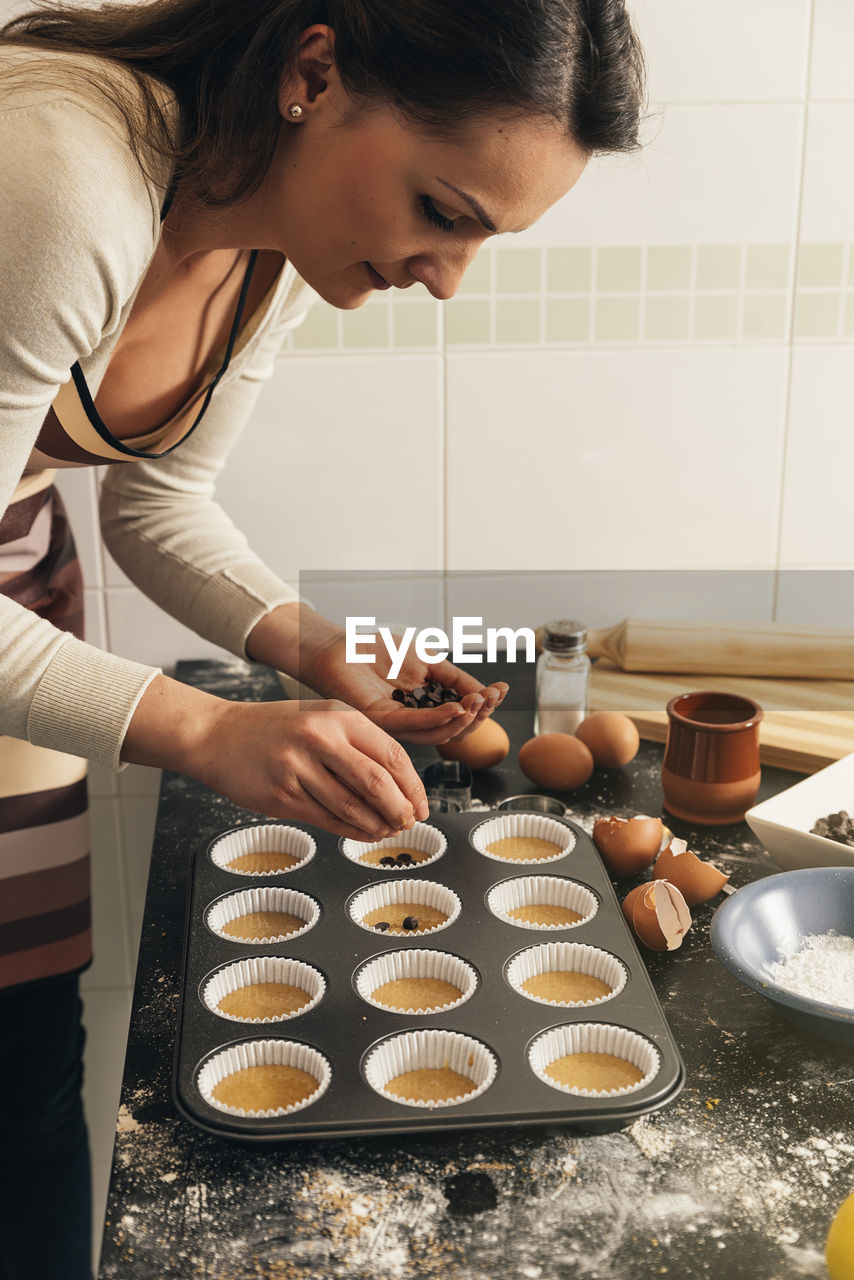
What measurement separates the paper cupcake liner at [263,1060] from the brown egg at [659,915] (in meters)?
0.32

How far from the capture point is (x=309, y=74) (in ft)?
2.87

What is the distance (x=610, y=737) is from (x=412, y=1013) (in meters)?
0.55

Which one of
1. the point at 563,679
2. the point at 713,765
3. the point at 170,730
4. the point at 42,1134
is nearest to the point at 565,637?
the point at 563,679

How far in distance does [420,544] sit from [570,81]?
94 centimetres

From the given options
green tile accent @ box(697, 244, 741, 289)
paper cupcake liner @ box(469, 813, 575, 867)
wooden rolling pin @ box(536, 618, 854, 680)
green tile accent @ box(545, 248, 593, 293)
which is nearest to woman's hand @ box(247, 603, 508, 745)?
paper cupcake liner @ box(469, 813, 575, 867)

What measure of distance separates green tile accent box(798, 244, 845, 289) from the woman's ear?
1.00 m

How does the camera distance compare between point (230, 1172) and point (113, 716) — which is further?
point (113, 716)

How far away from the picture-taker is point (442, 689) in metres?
1.24

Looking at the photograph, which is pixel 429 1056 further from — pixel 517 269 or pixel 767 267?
pixel 767 267

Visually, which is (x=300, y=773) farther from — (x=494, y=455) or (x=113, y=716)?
(x=494, y=455)

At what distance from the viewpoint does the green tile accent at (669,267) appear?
163 centimetres

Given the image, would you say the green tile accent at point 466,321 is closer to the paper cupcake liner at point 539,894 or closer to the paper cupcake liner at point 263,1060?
the paper cupcake liner at point 539,894

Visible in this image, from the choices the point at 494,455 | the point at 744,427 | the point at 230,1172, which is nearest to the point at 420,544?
the point at 494,455

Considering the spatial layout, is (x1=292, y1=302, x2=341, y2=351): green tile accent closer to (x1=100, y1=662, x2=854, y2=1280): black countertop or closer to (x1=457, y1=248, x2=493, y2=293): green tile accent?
(x1=457, y1=248, x2=493, y2=293): green tile accent
